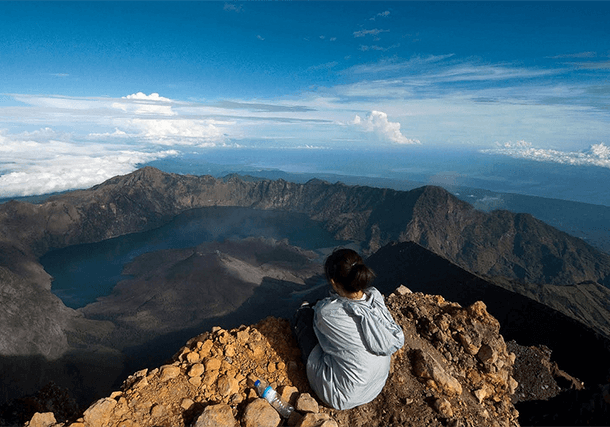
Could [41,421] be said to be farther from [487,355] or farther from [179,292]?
[179,292]

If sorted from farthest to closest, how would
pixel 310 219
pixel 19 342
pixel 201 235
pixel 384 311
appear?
pixel 310 219 < pixel 201 235 < pixel 19 342 < pixel 384 311

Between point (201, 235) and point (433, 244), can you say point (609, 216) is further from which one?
point (201, 235)

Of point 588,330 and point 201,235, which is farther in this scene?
point 201,235

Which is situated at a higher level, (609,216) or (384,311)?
(384,311)

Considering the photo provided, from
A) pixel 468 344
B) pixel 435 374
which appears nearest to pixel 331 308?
pixel 435 374

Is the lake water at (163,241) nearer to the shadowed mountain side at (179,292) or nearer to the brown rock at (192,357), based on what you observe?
the shadowed mountain side at (179,292)

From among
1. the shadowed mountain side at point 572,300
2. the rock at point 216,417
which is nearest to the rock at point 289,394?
the rock at point 216,417

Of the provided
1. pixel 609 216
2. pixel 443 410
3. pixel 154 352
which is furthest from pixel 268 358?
pixel 609 216
